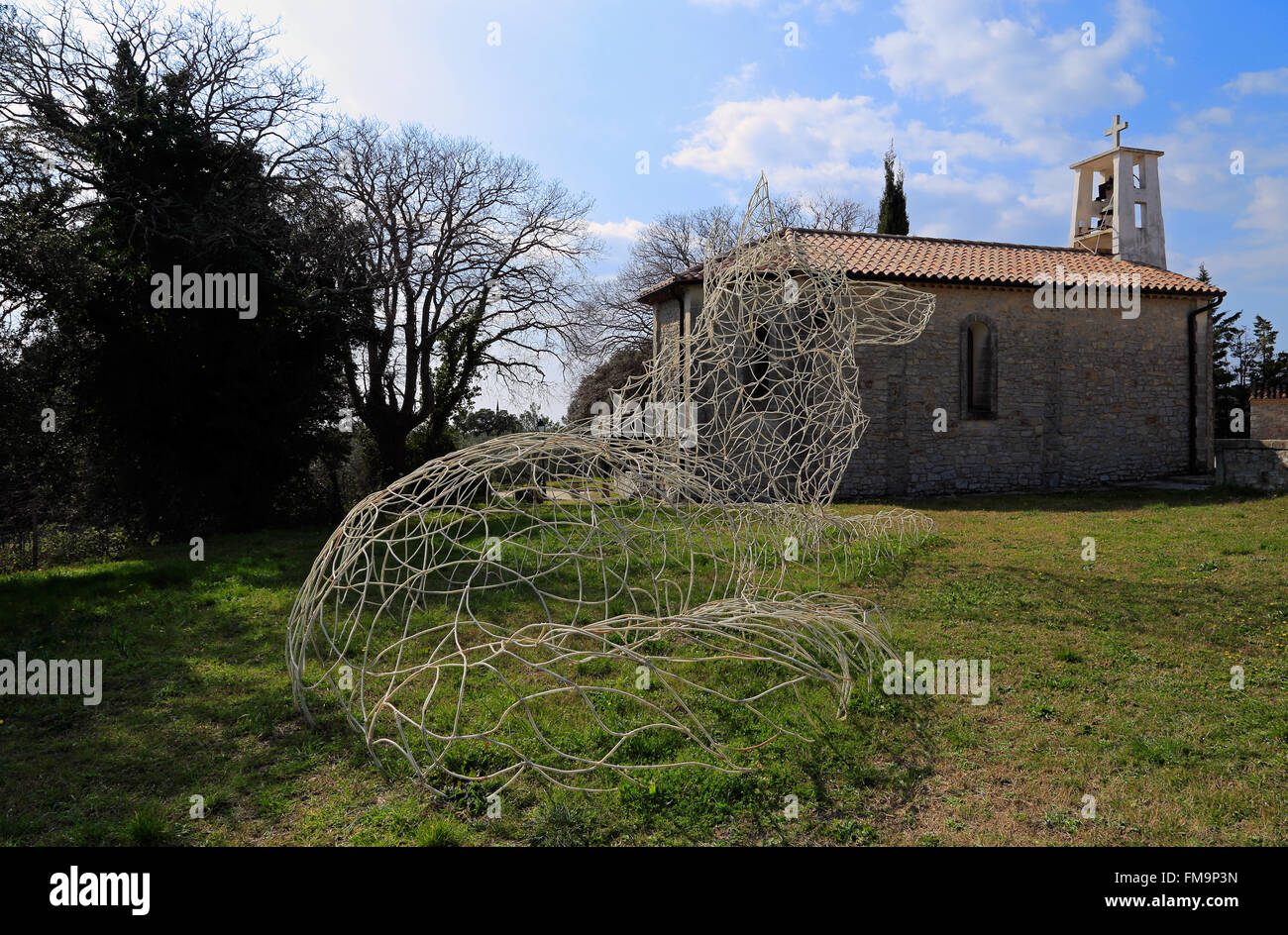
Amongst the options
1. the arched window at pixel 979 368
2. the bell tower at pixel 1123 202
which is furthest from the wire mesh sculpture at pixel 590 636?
the bell tower at pixel 1123 202

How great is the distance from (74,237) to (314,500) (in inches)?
211

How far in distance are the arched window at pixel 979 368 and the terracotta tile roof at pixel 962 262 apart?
93 centimetres

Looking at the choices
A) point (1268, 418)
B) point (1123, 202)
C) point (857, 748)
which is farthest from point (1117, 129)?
point (857, 748)

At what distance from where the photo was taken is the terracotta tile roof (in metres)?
14.1

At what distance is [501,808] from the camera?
293cm

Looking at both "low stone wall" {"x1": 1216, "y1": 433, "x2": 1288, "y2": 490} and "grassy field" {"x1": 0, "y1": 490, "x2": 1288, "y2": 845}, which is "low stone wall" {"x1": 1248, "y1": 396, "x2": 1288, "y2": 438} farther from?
"grassy field" {"x1": 0, "y1": 490, "x2": 1288, "y2": 845}

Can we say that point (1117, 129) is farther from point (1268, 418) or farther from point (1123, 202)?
point (1268, 418)

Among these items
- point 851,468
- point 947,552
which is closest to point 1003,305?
point 851,468

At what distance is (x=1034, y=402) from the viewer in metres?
14.9

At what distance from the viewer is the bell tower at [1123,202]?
1661 centimetres

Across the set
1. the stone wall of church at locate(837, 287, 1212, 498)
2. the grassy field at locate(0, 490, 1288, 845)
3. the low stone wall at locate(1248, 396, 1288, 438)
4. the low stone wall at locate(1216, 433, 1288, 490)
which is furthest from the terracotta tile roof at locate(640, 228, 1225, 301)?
the grassy field at locate(0, 490, 1288, 845)

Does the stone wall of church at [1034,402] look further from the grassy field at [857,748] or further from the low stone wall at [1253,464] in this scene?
the grassy field at [857,748]

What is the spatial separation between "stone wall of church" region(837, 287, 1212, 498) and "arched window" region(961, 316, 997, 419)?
9 cm
